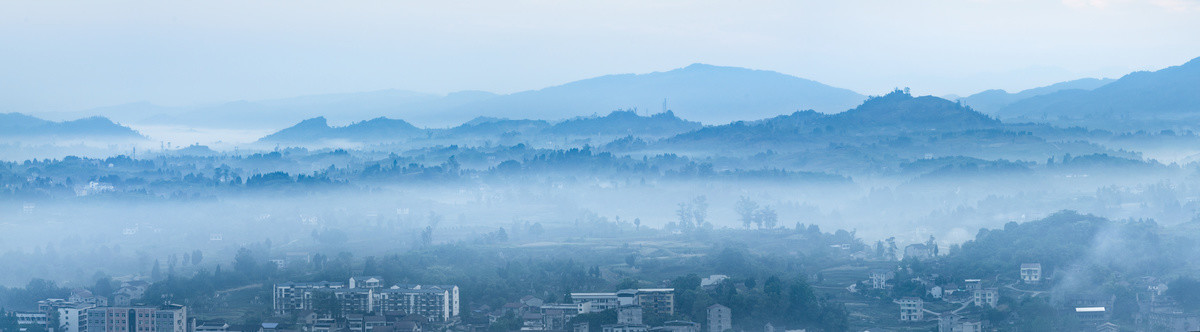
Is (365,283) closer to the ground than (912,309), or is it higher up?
higher up

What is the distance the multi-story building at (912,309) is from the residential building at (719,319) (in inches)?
98.6

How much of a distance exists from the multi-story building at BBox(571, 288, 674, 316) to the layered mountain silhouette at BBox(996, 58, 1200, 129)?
35.3m

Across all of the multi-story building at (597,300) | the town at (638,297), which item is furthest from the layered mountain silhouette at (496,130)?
A: the multi-story building at (597,300)

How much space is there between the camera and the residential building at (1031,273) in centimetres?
2688

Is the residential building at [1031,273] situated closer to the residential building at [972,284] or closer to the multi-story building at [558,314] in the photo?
the residential building at [972,284]

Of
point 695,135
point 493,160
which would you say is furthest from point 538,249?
point 695,135

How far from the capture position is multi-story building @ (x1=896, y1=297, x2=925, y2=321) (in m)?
24.9

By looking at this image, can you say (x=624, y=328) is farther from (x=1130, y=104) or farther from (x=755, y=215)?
(x=1130, y=104)

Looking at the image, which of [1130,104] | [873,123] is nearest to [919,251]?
[873,123]

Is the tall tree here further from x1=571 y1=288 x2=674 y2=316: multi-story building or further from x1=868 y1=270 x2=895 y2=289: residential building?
x1=571 y1=288 x2=674 y2=316: multi-story building

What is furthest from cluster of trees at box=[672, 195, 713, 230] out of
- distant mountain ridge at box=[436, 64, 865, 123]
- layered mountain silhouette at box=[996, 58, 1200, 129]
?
distant mountain ridge at box=[436, 64, 865, 123]

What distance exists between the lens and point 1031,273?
27062 mm

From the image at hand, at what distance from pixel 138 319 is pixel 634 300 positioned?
19.2ft

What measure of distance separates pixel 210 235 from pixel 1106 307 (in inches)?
709
